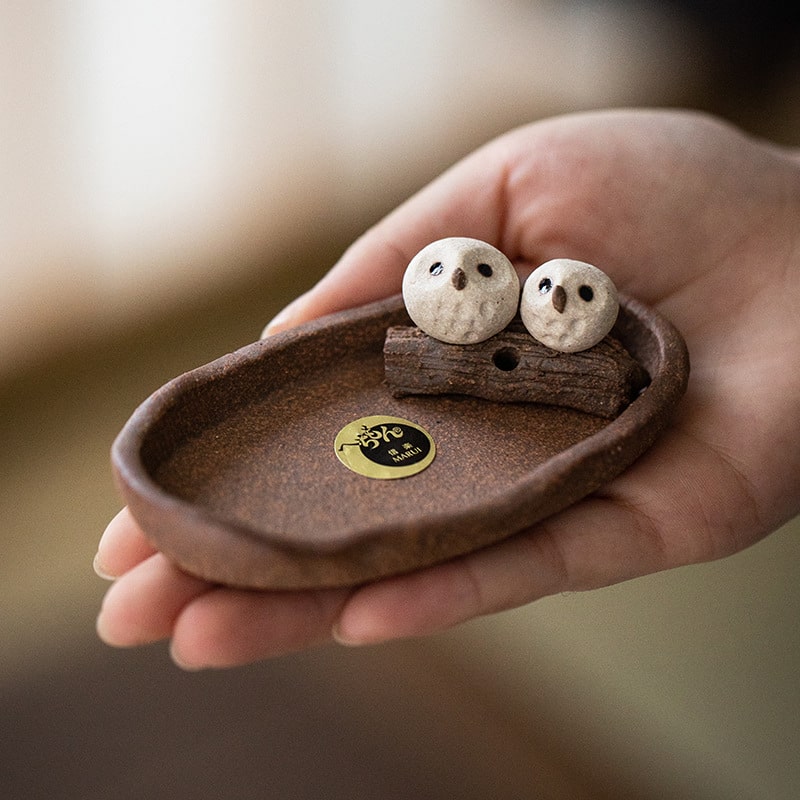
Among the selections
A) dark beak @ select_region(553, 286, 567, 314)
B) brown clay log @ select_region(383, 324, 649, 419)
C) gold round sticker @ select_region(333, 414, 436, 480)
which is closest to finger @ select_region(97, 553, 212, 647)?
gold round sticker @ select_region(333, 414, 436, 480)

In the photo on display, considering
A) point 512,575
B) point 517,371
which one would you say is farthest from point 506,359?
point 512,575

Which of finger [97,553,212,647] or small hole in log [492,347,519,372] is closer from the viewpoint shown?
finger [97,553,212,647]

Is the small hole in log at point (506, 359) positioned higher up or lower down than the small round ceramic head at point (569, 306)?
lower down

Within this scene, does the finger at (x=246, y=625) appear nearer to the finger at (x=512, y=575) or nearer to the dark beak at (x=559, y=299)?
the finger at (x=512, y=575)

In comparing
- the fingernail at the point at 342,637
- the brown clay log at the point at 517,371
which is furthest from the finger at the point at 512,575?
the brown clay log at the point at 517,371

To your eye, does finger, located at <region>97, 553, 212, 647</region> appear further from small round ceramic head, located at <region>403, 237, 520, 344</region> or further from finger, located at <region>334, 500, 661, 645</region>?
small round ceramic head, located at <region>403, 237, 520, 344</region>
